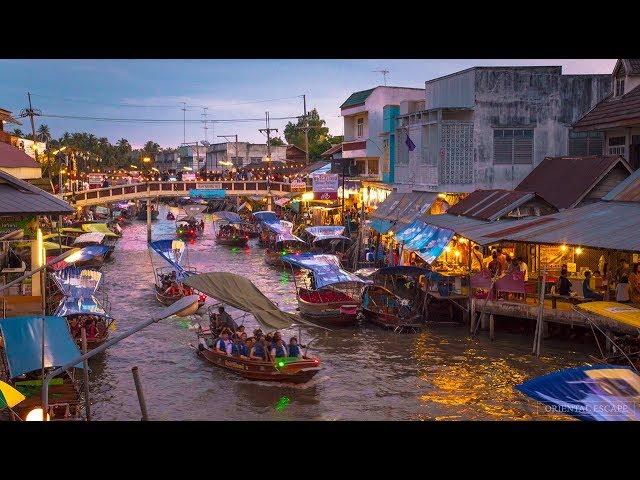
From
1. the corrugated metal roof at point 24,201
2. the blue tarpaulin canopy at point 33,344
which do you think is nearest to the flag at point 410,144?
the corrugated metal roof at point 24,201

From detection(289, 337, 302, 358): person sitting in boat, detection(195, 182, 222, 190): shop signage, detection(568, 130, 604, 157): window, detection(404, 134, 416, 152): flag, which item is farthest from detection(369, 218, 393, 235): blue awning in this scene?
detection(195, 182, 222, 190): shop signage

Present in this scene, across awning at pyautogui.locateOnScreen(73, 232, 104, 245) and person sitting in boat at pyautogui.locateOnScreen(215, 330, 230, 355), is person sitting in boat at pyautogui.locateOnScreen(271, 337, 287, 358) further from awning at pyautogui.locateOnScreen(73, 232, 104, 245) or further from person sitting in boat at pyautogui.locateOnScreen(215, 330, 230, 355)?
Result: awning at pyautogui.locateOnScreen(73, 232, 104, 245)

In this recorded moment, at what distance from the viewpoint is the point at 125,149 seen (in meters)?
153

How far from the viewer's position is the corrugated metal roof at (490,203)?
2805 cm

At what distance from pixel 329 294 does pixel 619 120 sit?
13.4 m

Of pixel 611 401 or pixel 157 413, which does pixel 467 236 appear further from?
pixel 611 401

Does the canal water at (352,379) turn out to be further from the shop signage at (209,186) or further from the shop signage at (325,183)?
the shop signage at (209,186)

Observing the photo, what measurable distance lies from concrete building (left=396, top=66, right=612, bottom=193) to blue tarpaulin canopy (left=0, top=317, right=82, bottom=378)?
2133 cm

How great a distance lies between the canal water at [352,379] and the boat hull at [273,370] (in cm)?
25

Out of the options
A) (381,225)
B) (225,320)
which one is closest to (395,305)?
(225,320)

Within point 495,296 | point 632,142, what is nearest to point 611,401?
point 495,296

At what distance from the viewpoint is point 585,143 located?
33.3m

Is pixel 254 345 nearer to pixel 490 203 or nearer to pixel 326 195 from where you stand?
pixel 490 203

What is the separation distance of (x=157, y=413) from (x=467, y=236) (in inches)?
508
